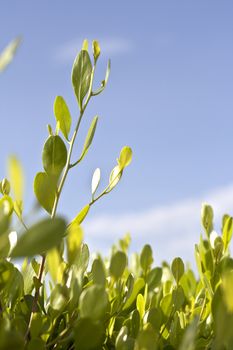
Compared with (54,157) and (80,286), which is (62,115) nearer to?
(54,157)

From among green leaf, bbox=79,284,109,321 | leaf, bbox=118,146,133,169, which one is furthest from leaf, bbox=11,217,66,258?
leaf, bbox=118,146,133,169

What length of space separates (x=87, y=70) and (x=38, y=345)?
532 millimetres

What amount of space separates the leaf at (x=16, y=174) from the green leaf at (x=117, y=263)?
0.63ft

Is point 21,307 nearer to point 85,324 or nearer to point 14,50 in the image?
point 85,324

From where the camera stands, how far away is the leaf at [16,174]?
36.0 inches

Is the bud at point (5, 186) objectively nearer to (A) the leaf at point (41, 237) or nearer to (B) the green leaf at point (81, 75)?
(B) the green leaf at point (81, 75)

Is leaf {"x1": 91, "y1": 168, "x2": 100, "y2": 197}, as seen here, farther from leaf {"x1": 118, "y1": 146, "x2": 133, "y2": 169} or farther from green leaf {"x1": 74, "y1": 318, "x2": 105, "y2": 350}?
green leaf {"x1": 74, "y1": 318, "x2": 105, "y2": 350}

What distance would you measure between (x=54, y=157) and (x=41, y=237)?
1.40ft

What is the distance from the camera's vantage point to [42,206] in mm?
1015

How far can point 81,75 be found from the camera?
116 cm

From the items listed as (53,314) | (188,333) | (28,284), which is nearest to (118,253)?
(53,314)

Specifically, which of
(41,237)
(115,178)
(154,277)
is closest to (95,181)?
(115,178)

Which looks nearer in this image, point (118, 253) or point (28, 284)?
point (118, 253)

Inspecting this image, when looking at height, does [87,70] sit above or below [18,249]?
above
